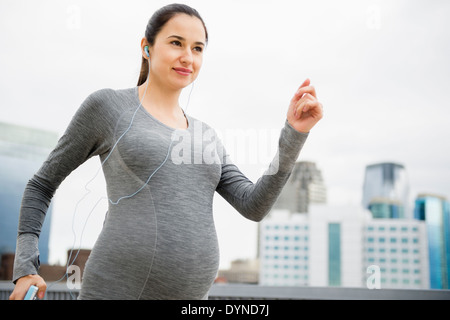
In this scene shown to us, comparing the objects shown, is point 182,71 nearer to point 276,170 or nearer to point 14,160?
point 276,170

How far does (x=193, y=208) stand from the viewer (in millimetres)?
582

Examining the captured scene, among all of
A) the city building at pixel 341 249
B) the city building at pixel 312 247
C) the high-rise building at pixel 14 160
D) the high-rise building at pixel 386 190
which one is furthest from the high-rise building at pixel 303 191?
the high-rise building at pixel 14 160

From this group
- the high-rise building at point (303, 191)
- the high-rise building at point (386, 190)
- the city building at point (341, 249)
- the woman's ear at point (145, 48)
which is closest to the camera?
the woman's ear at point (145, 48)

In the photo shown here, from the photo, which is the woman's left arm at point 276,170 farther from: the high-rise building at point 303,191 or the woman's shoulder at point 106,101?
the high-rise building at point 303,191

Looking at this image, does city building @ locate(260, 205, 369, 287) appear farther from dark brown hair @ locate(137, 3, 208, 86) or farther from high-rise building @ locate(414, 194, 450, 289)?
dark brown hair @ locate(137, 3, 208, 86)

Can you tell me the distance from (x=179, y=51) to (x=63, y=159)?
22cm

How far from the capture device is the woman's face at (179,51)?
1.96ft

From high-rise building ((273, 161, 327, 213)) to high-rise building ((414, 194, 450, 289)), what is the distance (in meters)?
11.4

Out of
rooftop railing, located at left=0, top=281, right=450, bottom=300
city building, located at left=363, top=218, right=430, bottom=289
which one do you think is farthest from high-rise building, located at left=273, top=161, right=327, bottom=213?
rooftop railing, located at left=0, top=281, right=450, bottom=300

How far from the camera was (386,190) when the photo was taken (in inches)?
2173

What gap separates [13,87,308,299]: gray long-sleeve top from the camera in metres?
0.55

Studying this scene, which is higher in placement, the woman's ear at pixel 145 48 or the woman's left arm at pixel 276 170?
the woman's ear at pixel 145 48

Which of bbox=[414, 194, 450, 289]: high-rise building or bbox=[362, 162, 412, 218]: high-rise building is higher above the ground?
bbox=[362, 162, 412, 218]: high-rise building

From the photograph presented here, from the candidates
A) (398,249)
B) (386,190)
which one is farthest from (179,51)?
(386,190)
